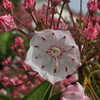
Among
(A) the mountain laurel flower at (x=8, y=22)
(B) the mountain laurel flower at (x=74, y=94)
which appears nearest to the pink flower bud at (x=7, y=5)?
(A) the mountain laurel flower at (x=8, y=22)

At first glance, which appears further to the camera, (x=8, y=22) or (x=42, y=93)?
(x=42, y=93)

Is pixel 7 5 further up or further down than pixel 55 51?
further up

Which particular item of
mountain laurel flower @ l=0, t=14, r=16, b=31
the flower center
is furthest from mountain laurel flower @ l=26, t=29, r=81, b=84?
mountain laurel flower @ l=0, t=14, r=16, b=31

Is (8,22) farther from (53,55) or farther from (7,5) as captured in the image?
(53,55)

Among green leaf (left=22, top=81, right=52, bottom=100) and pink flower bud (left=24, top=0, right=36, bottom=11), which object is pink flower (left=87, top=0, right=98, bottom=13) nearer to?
pink flower bud (left=24, top=0, right=36, bottom=11)

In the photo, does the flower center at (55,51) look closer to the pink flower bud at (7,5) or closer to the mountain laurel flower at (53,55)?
the mountain laurel flower at (53,55)

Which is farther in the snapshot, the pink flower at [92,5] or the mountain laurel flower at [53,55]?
the pink flower at [92,5]

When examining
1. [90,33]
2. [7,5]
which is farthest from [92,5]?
[7,5]
